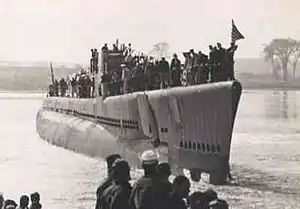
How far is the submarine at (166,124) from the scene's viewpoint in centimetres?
407

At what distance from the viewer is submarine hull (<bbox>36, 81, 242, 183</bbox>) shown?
4070mm

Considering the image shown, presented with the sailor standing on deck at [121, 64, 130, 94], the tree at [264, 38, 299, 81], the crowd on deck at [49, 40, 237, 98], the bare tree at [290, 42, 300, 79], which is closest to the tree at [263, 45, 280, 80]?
the tree at [264, 38, 299, 81]

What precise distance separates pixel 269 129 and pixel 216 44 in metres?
2.30

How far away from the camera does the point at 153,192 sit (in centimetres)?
187

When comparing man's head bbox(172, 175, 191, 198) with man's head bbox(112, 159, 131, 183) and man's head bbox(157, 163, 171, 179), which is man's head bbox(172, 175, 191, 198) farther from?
man's head bbox(112, 159, 131, 183)

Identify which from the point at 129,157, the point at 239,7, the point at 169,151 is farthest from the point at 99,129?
the point at 239,7

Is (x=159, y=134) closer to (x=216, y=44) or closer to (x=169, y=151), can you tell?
(x=169, y=151)

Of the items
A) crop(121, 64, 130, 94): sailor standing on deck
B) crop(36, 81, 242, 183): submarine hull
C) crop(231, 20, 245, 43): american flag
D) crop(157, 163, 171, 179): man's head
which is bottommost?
crop(36, 81, 242, 183): submarine hull

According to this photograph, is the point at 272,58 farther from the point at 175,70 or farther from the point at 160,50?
the point at 160,50

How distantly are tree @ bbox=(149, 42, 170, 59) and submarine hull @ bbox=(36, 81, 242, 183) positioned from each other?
27 centimetres

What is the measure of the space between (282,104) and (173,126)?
1246mm

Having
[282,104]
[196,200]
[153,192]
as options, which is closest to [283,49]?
[282,104]

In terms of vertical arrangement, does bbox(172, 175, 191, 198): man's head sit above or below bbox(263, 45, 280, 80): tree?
below

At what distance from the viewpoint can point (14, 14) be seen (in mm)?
5059
